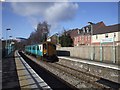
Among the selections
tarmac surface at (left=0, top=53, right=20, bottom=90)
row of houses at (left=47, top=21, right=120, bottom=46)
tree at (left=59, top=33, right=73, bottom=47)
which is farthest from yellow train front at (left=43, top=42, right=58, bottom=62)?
tree at (left=59, top=33, right=73, bottom=47)

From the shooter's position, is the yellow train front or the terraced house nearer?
the yellow train front

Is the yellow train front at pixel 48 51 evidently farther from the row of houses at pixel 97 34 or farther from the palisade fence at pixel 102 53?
the row of houses at pixel 97 34

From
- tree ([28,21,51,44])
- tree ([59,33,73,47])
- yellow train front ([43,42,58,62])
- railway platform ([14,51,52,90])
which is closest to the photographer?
railway platform ([14,51,52,90])

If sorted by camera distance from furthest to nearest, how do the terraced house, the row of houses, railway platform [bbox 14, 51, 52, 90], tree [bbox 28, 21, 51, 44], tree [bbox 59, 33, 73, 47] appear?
tree [bbox 28, 21, 51, 44], tree [bbox 59, 33, 73, 47], the terraced house, the row of houses, railway platform [bbox 14, 51, 52, 90]

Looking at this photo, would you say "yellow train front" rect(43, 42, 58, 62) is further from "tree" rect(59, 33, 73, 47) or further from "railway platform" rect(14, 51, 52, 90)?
"tree" rect(59, 33, 73, 47)

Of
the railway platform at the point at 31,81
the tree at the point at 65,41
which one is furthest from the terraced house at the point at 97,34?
the railway platform at the point at 31,81

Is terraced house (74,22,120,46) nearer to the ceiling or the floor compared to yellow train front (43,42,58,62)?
nearer to the ceiling

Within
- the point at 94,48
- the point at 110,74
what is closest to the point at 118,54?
the point at 94,48

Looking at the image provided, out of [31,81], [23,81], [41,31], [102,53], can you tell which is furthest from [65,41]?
[31,81]

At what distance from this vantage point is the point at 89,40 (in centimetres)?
7138

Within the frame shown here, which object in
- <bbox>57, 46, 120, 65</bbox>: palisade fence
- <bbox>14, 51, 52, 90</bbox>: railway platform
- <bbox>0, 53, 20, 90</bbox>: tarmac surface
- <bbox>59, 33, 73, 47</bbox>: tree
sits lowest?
<bbox>0, 53, 20, 90</bbox>: tarmac surface

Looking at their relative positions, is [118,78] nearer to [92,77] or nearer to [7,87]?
[92,77]

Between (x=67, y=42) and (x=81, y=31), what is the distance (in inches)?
578

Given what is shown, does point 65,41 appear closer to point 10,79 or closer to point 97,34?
point 97,34
